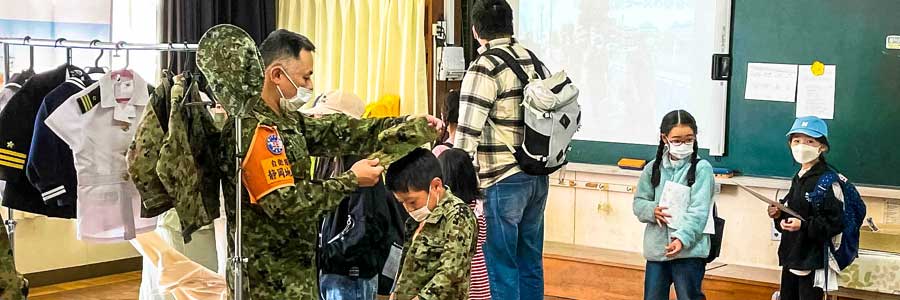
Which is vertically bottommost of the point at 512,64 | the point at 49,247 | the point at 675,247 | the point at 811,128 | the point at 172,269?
the point at 49,247

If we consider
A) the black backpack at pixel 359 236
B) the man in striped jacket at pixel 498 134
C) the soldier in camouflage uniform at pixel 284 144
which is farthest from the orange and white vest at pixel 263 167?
the man in striped jacket at pixel 498 134

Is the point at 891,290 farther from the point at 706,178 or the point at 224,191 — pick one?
the point at 224,191

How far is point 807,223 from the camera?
432 centimetres

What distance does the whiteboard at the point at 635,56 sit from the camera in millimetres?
5637

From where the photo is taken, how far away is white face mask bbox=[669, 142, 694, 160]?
4.32 m

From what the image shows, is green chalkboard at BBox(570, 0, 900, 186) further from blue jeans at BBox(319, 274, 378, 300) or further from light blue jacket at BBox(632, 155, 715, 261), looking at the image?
blue jeans at BBox(319, 274, 378, 300)

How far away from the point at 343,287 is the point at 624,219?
2.56 meters

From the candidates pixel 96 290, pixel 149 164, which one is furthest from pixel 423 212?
pixel 96 290

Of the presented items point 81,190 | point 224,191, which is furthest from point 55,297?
point 224,191

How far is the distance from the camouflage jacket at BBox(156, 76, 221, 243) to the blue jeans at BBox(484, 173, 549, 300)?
154 cm

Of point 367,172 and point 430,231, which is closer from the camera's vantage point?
point 367,172

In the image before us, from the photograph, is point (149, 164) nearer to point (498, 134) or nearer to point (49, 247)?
point (498, 134)

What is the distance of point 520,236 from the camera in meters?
4.35

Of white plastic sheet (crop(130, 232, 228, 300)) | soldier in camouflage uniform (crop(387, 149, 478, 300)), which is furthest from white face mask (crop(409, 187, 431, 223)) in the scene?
white plastic sheet (crop(130, 232, 228, 300))
